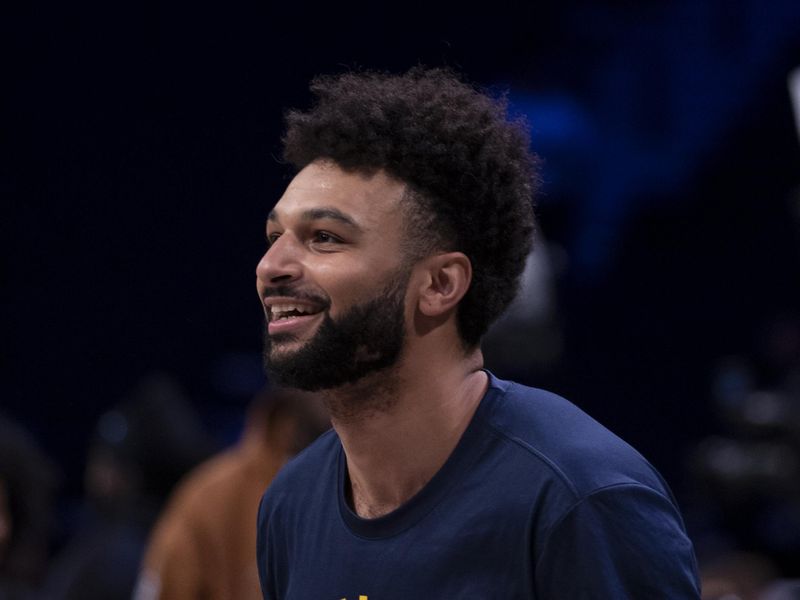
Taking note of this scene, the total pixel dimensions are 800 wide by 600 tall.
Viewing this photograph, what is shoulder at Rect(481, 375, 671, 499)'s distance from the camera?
1.76m

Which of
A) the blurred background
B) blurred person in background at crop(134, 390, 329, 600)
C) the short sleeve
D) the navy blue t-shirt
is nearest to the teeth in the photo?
the navy blue t-shirt

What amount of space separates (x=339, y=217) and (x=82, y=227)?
5307 mm

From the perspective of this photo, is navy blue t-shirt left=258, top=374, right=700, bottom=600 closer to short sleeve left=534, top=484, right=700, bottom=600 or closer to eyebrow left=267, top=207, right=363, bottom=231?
short sleeve left=534, top=484, right=700, bottom=600

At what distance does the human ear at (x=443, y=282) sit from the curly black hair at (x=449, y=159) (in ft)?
0.05

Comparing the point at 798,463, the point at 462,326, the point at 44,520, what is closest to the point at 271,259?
the point at 462,326

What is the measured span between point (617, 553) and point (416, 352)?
42cm

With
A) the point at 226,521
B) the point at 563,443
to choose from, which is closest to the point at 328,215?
the point at 563,443

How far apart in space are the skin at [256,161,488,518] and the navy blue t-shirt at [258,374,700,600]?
0.05 metres

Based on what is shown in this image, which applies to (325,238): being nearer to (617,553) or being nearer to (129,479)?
(617,553)

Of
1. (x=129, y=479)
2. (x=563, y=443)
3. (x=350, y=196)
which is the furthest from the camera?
(x=129, y=479)

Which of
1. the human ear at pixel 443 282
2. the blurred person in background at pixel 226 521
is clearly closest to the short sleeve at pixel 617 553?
the human ear at pixel 443 282

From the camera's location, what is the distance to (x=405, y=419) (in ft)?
6.38

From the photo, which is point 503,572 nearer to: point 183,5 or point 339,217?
point 339,217

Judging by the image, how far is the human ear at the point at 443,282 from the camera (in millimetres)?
1941
